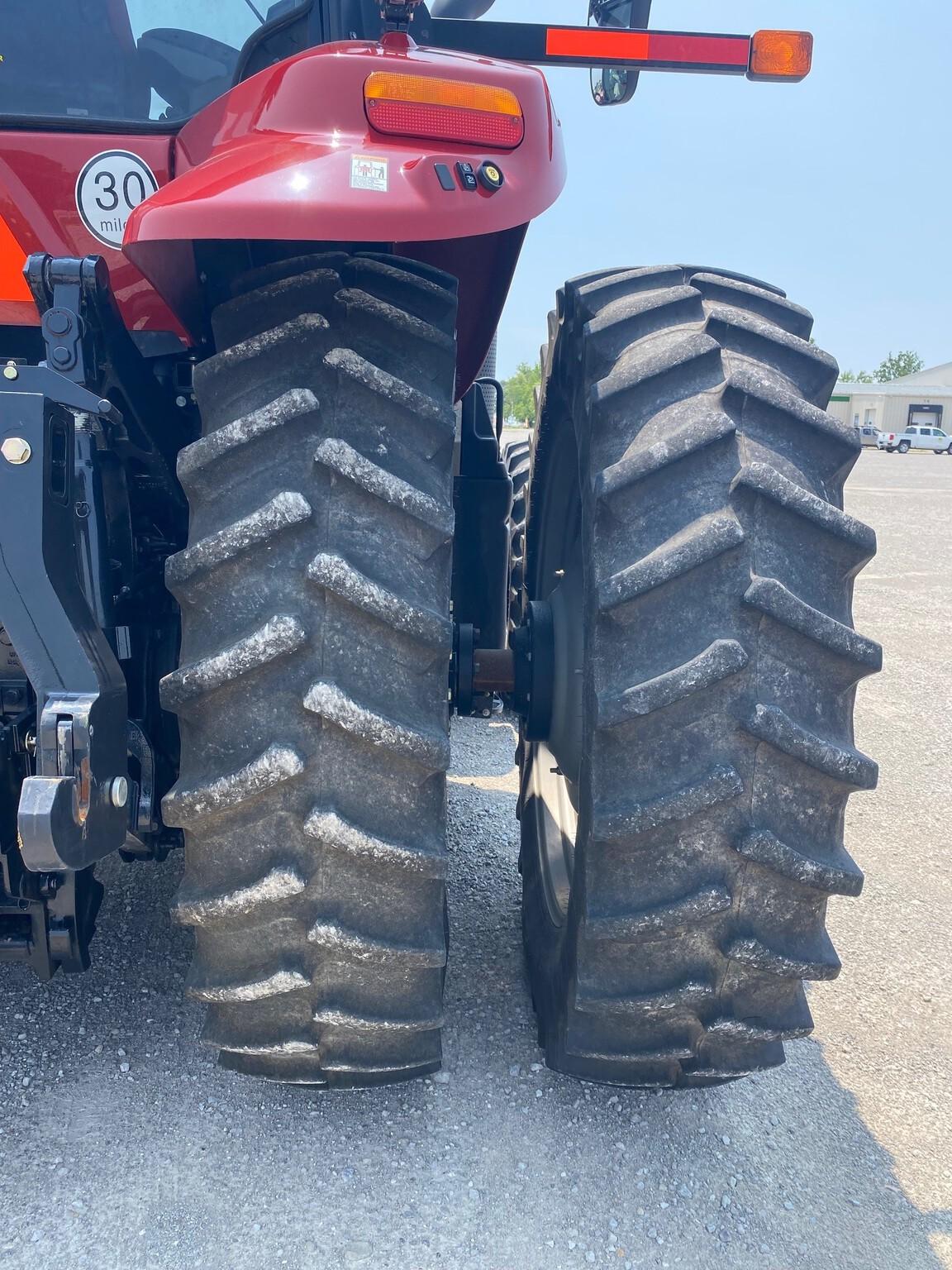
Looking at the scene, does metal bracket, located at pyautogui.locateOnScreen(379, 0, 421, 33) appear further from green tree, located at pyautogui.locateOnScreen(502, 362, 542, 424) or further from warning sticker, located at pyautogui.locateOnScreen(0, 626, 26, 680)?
green tree, located at pyautogui.locateOnScreen(502, 362, 542, 424)

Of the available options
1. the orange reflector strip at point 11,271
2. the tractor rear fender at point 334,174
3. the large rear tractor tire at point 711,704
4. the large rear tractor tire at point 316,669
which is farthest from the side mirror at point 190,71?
the large rear tractor tire at point 711,704

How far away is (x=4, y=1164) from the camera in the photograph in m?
1.67

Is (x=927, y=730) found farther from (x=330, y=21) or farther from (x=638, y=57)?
(x=330, y=21)

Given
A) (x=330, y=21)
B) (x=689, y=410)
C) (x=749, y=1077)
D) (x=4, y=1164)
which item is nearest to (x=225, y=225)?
(x=689, y=410)

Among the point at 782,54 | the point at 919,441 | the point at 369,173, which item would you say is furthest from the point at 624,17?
the point at 919,441

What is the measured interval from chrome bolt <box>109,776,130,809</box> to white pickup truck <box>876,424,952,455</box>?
1841 inches

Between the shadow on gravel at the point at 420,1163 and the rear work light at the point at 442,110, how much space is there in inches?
70.5

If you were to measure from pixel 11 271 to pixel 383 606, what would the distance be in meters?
1.18

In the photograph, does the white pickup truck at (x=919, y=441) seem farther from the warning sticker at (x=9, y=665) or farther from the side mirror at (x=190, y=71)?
the warning sticker at (x=9, y=665)

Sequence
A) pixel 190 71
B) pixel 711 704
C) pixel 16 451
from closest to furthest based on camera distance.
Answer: pixel 16 451 < pixel 711 704 < pixel 190 71

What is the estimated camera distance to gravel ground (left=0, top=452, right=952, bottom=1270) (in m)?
1.57

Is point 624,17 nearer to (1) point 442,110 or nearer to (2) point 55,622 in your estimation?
(1) point 442,110

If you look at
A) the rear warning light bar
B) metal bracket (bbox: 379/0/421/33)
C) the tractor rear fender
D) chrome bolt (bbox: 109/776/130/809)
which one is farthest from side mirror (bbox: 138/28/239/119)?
chrome bolt (bbox: 109/776/130/809)

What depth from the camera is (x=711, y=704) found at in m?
1.40
